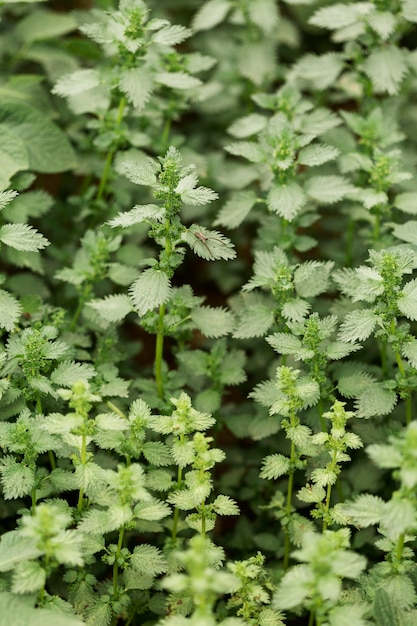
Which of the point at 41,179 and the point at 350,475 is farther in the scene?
the point at 41,179

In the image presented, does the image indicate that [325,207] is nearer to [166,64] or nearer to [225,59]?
[225,59]

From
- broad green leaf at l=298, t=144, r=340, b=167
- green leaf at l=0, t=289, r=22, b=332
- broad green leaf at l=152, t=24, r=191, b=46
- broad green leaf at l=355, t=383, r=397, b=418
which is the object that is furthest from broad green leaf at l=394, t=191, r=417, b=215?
green leaf at l=0, t=289, r=22, b=332

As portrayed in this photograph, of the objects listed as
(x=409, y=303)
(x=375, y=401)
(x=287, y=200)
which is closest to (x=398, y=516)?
(x=375, y=401)

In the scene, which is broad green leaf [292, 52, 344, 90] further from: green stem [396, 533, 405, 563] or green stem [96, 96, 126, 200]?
green stem [396, 533, 405, 563]

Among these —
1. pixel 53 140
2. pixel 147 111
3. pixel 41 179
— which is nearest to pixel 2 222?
pixel 53 140

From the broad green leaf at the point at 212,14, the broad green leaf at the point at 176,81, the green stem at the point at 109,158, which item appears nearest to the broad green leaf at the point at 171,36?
the broad green leaf at the point at 176,81
